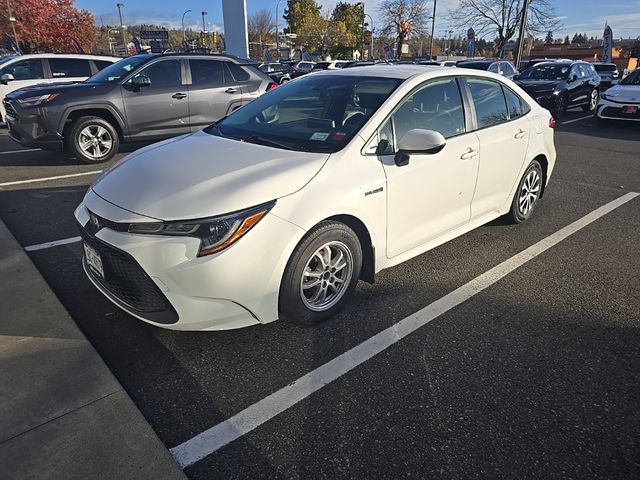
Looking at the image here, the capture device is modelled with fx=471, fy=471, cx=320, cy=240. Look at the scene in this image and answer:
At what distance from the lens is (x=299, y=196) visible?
2.74m

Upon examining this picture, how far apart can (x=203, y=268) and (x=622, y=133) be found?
483 inches

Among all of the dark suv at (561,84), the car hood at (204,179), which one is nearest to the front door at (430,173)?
the car hood at (204,179)

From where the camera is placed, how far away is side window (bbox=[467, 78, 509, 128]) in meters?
4.05

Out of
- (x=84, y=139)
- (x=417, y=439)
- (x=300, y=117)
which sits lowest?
(x=417, y=439)

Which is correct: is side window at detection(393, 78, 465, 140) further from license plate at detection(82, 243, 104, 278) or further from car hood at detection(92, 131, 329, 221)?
license plate at detection(82, 243, 104, 278)

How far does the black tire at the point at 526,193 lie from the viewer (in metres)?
4.72

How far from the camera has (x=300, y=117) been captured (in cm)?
362

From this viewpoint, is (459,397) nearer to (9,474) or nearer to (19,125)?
(9,474)

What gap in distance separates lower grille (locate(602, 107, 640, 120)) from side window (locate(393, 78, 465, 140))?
392 inches

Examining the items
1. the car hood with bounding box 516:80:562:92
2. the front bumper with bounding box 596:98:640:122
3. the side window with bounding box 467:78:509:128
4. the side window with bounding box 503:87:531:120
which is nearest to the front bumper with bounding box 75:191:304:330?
the side window with bounding box 467:78:509:128

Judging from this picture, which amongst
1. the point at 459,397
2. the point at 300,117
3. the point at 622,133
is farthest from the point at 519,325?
the point at 622,133

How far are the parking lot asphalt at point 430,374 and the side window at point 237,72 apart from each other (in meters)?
5.64

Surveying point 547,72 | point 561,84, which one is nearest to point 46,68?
point 561,84

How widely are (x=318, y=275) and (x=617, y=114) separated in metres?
11.8
